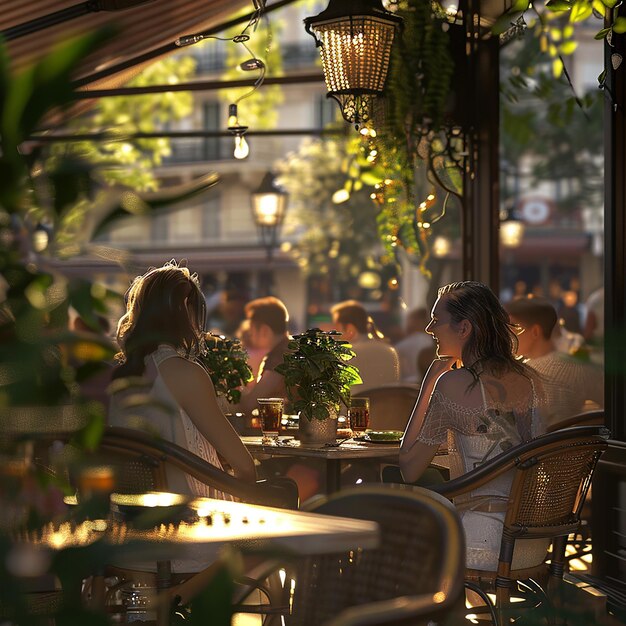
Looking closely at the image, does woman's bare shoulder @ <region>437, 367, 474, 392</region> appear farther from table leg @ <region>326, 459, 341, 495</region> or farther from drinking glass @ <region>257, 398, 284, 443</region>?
drinking glass @ <region>257, 398, 284, 443</region>

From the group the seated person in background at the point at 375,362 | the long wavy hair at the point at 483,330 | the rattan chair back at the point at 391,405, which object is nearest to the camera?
the long wavy hair at the point at 483,330

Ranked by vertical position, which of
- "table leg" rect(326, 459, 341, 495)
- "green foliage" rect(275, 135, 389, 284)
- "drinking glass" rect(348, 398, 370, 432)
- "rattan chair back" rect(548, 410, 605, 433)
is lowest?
"table leg" rect(326, 459, 341, 495)

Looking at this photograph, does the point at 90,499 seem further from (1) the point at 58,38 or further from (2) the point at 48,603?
(1) the point at 58,38

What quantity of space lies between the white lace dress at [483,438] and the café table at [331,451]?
0.46 metres

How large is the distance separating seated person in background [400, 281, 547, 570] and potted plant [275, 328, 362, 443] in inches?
19.0

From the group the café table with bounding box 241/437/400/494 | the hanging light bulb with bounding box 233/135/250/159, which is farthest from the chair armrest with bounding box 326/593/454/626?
the hanging light bulb with bounding box 233/135/250/159

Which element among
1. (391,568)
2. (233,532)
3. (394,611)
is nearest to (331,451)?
(233,532)

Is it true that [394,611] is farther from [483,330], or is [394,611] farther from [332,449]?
[332,449]

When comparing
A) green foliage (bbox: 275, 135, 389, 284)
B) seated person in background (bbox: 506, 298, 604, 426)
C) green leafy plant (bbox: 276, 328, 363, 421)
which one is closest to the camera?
green leafy plant (bbox: 276, 328, 363, 421)

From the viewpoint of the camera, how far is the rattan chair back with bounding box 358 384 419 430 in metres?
6.03

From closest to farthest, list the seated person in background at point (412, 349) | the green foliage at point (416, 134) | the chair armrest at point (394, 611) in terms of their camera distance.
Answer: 1. the chair armrest at point (394, 611)
2. the green foliage at point (416, 134)
3. the seated person in background at point (412, 349)

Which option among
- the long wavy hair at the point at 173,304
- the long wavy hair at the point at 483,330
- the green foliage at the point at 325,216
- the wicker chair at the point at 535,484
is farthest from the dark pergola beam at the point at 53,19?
the green foliage at the point at 325,216

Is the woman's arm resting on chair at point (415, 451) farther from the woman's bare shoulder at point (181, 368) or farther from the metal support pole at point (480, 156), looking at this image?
the metal support pole at point (480, 156)

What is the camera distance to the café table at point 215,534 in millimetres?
1018
